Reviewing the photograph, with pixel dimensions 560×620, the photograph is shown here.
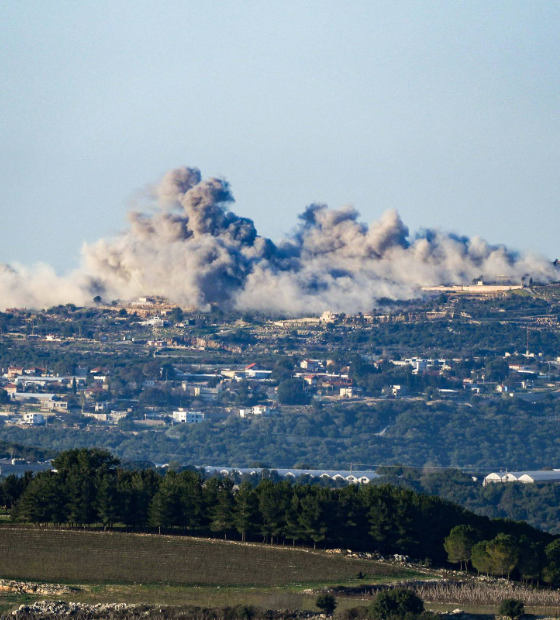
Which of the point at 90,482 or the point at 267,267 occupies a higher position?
the point at 267,267

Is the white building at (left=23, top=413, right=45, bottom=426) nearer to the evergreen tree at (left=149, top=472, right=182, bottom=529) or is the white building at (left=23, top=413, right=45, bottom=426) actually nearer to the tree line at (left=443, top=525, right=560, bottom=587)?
the evergreen tree at (left=149, top=472, right=182, bottom=529)

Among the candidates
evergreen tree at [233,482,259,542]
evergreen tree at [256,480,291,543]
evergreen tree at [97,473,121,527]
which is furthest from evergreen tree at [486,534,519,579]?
evergreen tree at [97,473,121,527]

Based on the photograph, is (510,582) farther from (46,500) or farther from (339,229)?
(339,229)

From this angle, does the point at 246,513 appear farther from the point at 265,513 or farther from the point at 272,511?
the point at 272,511

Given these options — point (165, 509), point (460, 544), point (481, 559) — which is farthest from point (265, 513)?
point (481, 559)

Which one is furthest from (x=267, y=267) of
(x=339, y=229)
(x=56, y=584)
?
(x=56, y=584)

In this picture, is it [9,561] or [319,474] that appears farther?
[319,474]

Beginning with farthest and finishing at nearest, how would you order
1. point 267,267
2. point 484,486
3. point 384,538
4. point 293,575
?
point 267,267
point 484,486
point 384,538
point 293,575
